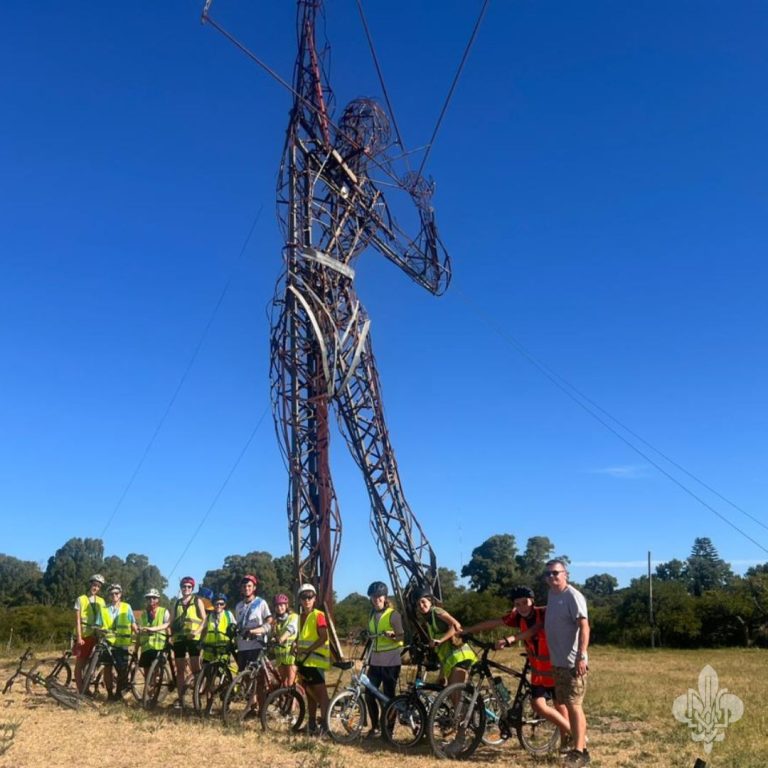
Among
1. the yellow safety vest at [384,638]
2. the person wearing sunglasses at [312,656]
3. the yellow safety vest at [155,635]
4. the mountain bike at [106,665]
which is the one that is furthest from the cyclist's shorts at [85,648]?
the yellow safety vest at [384,638]

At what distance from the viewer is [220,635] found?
977cm

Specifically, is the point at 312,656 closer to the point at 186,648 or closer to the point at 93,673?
the point at 186,648

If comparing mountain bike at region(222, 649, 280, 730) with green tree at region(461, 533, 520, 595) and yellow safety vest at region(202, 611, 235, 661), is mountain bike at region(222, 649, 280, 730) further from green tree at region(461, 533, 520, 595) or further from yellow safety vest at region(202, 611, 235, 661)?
green tree at region(461, 533, 520, 595)

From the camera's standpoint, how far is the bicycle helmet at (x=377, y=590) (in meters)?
8.11

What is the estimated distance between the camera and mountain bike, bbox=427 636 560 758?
23.6 feet

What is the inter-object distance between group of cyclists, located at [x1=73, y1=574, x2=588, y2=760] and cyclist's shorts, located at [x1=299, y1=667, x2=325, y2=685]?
11 millimetres

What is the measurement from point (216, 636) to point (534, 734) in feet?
13.7

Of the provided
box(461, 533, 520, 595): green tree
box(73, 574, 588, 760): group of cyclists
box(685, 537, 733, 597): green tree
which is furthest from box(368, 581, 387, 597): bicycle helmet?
box(685, 537, 733, 597): green tree

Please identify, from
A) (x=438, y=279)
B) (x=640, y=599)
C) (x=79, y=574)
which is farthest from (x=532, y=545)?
(x=438, y=279)

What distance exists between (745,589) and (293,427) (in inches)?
1164

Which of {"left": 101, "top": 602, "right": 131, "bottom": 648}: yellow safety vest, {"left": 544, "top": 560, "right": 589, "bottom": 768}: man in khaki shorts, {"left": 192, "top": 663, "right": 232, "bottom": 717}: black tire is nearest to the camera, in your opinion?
{"left": 544, "top": 560, "right": 589, "bottom": 768}: man in khaki shorts

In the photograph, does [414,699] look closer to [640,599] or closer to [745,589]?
[640,599]

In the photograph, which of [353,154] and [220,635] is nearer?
[220,635]

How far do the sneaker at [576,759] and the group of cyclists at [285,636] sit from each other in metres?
0.32
